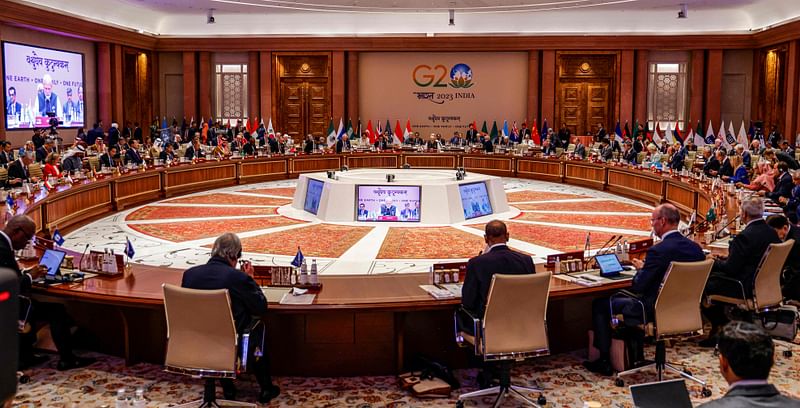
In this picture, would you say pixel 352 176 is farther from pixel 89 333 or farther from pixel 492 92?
pixel 492 92

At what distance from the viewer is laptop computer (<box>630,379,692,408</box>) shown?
3.12 m

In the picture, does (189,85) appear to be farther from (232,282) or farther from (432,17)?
(232,282)

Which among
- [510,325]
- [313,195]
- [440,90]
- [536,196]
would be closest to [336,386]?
[510,325]

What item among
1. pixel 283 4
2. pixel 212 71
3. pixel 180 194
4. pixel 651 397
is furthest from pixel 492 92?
pixel 651 397

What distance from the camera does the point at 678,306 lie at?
5238mm

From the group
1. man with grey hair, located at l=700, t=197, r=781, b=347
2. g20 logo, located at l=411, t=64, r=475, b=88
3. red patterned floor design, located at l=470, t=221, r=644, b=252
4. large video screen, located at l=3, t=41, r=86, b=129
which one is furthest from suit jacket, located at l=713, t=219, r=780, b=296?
g20 logo, located at l=411, t=64, r=475, b=88

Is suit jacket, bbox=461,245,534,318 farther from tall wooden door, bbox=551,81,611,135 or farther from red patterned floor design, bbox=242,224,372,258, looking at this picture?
tall wooden door, bbox=551,81,611,135

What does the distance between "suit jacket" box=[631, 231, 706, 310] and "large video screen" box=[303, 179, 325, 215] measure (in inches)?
324

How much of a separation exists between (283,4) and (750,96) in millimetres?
14681

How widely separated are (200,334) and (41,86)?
1750 cm

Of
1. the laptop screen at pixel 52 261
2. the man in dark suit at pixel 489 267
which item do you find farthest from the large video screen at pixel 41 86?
the man in dark suit at pixel 489 267

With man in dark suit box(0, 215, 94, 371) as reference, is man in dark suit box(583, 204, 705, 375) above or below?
above

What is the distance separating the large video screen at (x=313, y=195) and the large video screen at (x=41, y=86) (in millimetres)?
9002

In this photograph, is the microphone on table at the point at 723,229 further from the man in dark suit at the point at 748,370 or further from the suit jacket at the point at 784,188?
the man in dark suit at the point at 748,370
